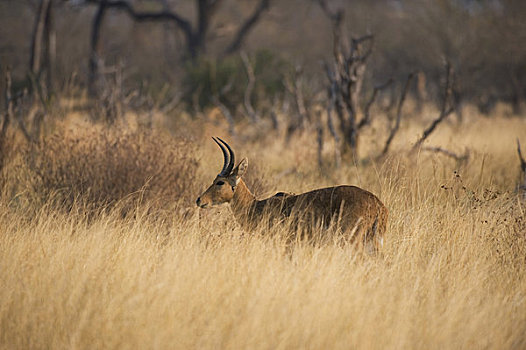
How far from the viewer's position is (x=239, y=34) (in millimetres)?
24719

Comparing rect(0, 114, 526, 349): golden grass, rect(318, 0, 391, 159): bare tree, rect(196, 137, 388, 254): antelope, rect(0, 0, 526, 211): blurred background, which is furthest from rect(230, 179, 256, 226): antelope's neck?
rect(318, 0, 391, 159): bare tree

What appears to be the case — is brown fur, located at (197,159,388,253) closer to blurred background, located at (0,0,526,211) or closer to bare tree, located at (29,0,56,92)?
blurred background, located at (0,0,526,211)

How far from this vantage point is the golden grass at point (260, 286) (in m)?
3.28

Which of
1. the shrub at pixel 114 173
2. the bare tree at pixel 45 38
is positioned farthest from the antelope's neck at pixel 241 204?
the bare tree at pixel 45 38

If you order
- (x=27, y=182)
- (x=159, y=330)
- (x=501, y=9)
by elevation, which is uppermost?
(x=501, y=9)

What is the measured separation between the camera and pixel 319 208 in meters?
4.75

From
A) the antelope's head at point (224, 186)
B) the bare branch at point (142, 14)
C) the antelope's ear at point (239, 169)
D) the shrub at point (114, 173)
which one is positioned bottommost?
the shrub at point (114, 173)

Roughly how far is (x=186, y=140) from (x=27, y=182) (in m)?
1.82

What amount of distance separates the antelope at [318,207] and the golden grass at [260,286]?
188mm

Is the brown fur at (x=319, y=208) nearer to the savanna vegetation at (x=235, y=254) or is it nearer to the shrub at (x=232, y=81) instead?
the savanna vegetation at (x=235, y=254)

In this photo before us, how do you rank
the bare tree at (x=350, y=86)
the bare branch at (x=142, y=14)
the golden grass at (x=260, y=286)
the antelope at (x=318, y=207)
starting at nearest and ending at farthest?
the golden grass at (x=260, y=286), the antelope at (x=318, y=207), the bare tree at (x=350, y=86), the bare branch at (x=142, y=14)

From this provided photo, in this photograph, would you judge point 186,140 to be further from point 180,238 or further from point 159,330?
point 159,330

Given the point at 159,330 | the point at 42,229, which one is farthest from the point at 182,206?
the point at 159,330

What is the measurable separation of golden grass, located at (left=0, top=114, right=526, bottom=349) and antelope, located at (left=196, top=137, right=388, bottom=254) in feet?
0.62
